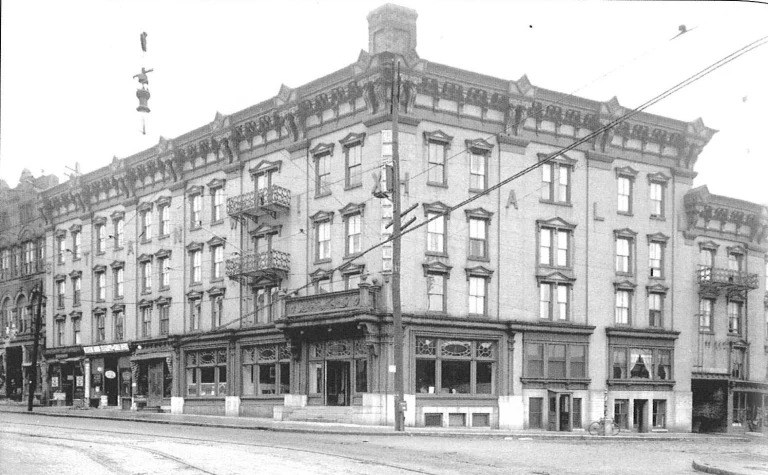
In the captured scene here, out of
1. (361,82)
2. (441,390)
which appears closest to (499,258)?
(441,390)

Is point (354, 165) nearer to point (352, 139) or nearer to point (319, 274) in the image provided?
point (352, 139)

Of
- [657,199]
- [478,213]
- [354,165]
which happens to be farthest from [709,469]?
[657,199]

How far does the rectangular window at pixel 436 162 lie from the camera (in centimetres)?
3781

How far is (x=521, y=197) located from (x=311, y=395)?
39.6 ft

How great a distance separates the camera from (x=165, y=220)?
5012 cm

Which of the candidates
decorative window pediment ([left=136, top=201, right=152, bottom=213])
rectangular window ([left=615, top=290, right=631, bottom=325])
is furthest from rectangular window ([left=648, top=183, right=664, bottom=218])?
decorative window pediment ([left=136, top=201, right=152, bottom=213])

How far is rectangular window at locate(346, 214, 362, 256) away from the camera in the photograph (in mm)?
38031

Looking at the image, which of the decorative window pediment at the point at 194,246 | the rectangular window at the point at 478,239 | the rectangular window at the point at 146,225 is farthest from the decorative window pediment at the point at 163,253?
the rectangular window at the point at 478,239

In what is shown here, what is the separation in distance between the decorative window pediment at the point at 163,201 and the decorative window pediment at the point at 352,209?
46.8 ft

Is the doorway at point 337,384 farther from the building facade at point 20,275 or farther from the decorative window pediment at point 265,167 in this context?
the building facade at point 20,275

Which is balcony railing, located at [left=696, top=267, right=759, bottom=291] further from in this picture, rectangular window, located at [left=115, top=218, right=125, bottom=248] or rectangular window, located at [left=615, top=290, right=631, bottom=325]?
rectangular window, located at [left=115, top=218, right=125, bottom=248]

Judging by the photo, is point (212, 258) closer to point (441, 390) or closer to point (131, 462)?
point (441, 390)

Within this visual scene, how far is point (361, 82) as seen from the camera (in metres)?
37.2

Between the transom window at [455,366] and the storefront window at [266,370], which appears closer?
the transom window at [455,366]
